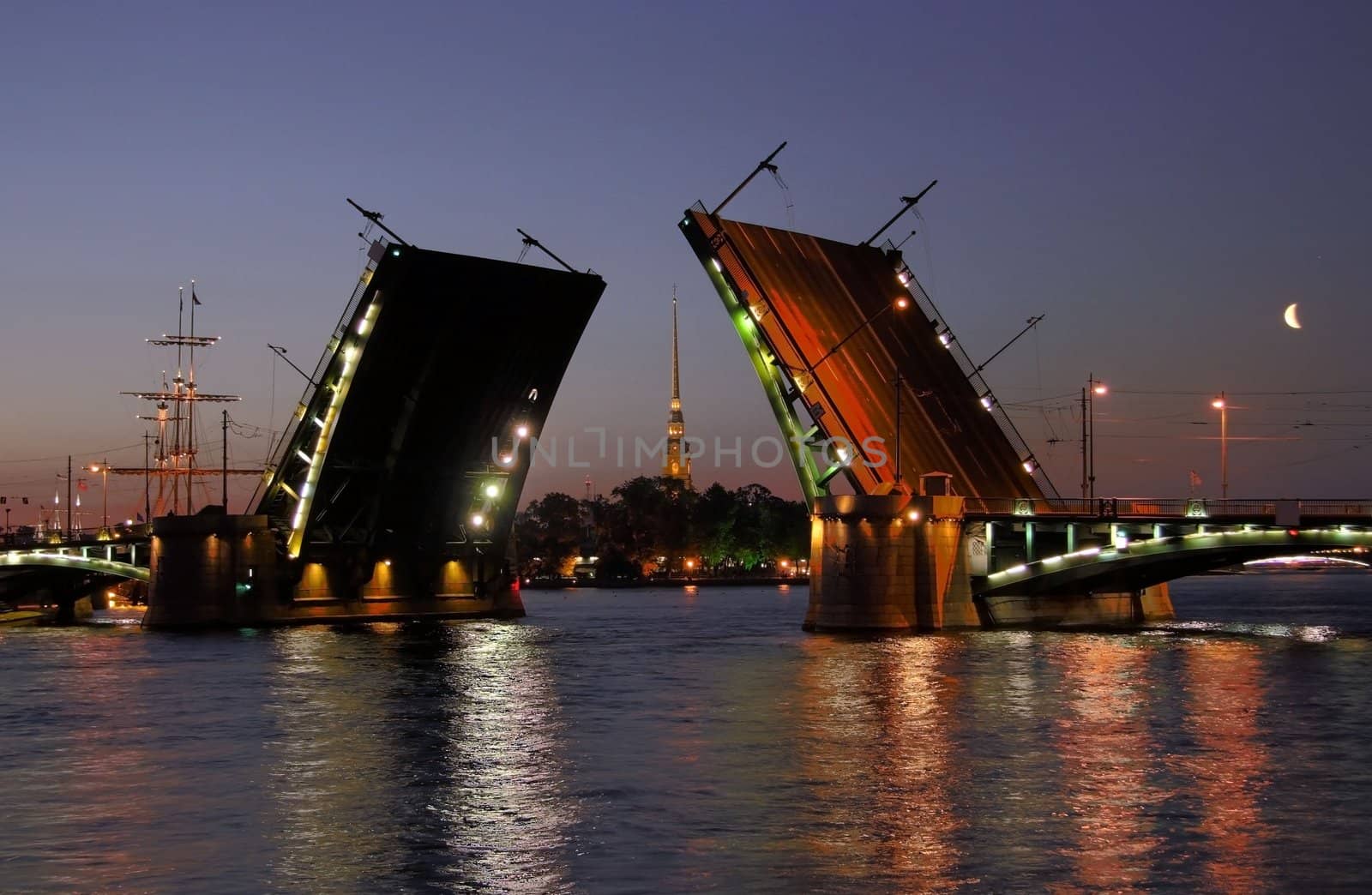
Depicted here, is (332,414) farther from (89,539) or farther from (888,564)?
(89,539)

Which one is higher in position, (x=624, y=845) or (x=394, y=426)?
(x=394, y=426)

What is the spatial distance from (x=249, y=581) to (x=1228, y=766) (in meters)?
40.9

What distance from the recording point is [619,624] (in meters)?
68.6

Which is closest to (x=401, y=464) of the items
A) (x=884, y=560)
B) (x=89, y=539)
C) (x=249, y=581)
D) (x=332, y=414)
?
(x=332, y=414)

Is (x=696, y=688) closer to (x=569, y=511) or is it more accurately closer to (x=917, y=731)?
(x=917, y=731)

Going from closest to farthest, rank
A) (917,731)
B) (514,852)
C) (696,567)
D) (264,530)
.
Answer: (514,852) → (917,731) → (264,530) → (696,567)

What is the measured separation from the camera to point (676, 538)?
159 meters

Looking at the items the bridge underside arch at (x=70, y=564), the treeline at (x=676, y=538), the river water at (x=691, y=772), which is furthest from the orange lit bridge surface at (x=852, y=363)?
the treeline at (x=676, y=538)

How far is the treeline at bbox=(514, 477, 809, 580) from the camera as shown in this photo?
158 metres

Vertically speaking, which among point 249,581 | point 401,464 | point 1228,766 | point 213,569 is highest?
point 401,464

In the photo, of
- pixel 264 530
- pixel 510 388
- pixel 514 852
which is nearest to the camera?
pixel 514 852

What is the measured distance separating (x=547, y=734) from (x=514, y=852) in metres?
10.1

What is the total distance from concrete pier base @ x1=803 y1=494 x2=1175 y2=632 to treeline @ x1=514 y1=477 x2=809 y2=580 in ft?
345

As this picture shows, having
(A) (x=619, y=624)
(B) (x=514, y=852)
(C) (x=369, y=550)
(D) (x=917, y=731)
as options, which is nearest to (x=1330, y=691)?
(D) (x=917, y=731)
